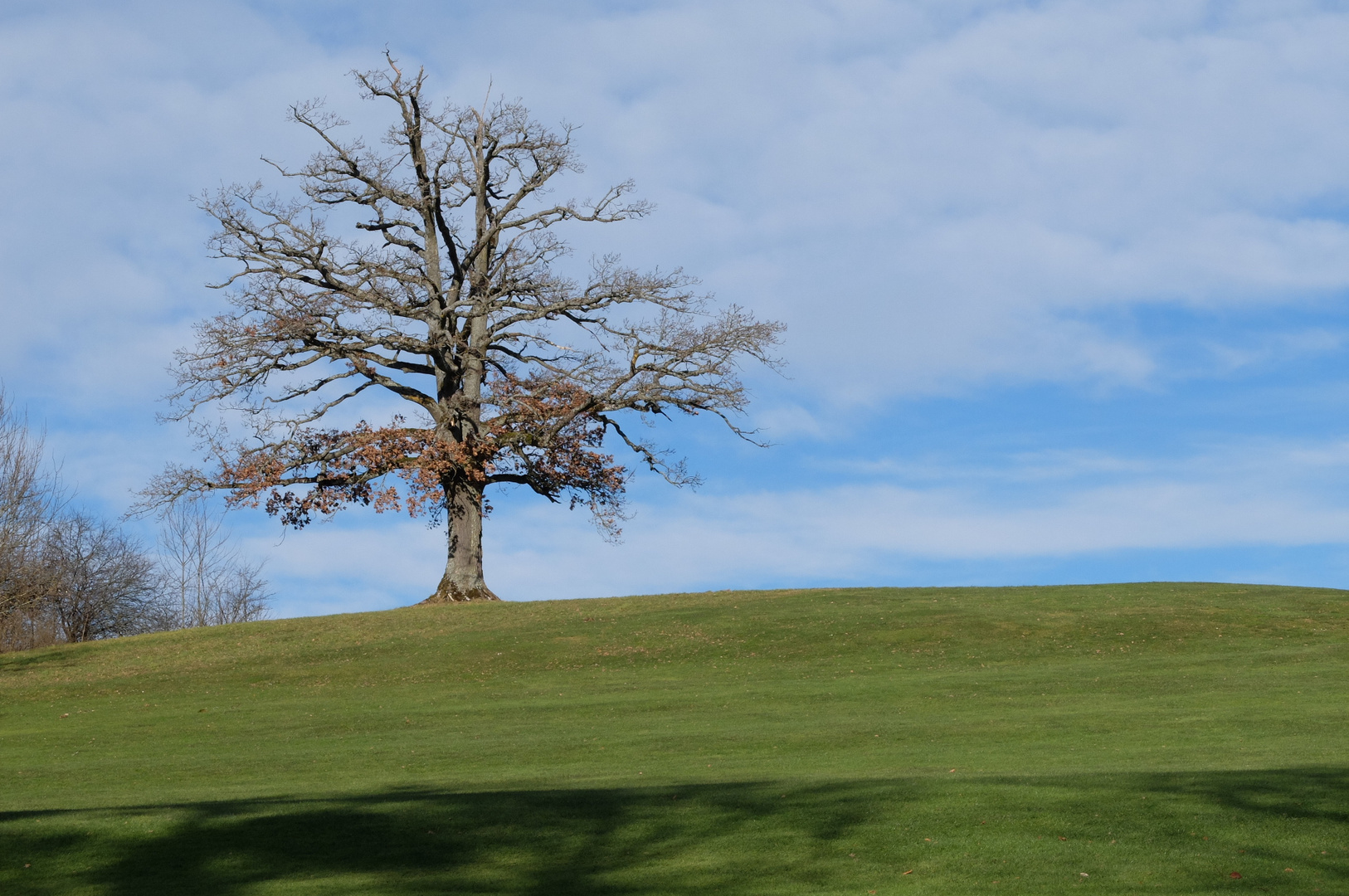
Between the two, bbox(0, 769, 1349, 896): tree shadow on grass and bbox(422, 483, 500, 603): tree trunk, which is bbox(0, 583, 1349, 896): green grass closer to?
bbox(0, 769, 1349, 896): tree shadow on grass

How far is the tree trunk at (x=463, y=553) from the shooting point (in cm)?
4150

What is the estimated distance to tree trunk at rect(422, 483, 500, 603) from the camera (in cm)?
4150

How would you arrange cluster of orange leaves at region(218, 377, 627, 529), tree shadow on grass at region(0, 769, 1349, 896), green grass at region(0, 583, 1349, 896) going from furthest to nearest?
cluster of orange leaves at region(218, 377, 627, 529), green grass at region(0, 583, 1349, 896), tree shadow on grass at region(0, 769, 1349, 896)

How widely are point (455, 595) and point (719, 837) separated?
30.2 m

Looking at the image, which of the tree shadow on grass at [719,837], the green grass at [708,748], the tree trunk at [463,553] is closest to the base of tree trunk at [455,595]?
the tree trunk at [463,553]

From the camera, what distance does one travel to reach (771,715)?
22.0 meters

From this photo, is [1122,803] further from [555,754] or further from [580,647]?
[580,647]

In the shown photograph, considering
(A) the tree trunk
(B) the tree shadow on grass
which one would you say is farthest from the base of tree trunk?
(B) the tree shadow on grass

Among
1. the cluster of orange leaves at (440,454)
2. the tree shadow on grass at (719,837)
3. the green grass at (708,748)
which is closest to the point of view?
the tree shadow on grass at (719,837)

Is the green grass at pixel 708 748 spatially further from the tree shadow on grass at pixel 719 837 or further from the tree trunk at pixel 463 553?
the tree trunk at pixel 463 553

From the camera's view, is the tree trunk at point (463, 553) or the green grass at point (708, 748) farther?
the tree trunk at point (463, 553)

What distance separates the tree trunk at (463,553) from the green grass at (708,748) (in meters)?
3.25

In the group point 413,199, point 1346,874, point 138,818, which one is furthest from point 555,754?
point 413,199

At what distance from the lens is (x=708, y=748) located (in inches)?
745
